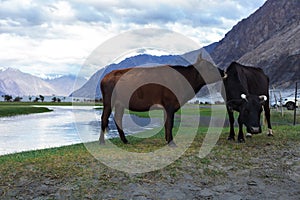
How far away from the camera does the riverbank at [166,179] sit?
7.67 meters

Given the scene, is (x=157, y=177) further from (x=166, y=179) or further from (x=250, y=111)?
(x=250, y=111)

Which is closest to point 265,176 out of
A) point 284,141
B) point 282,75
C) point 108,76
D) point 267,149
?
point 267,149

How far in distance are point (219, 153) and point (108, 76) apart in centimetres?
448

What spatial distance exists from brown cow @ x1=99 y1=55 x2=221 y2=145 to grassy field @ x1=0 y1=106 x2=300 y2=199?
1.92m

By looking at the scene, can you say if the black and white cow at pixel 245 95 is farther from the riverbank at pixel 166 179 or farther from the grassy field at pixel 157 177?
the riverbank at pixel 166 179

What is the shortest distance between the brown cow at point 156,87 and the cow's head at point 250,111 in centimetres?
118

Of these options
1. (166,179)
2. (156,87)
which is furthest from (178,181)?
(156,87)

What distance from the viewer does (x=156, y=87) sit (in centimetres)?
A: 1181

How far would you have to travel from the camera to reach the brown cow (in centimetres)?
1179

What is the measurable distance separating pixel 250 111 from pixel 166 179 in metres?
4.52

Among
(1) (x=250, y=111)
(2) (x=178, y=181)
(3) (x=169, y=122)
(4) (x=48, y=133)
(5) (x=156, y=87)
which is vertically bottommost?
(4) (x=48, y=133)

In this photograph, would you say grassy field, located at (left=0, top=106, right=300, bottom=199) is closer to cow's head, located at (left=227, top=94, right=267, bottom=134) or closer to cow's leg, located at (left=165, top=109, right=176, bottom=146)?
cow's head, located at (left=227, top=94, right=267, bottom=134)

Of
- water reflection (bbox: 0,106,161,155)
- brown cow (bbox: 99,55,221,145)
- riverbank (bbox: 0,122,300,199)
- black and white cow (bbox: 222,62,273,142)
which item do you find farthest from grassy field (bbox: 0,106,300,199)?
water reflection (bbox: 0,106,161,155)

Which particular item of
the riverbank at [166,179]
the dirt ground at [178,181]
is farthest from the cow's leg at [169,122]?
the dirt ground at [178,181]
